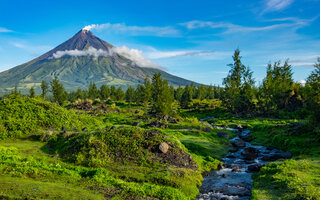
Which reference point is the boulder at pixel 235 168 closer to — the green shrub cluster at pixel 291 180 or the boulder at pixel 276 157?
the green shrub cluster at pixel 291 180

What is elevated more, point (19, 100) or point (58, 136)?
point (19, 100)

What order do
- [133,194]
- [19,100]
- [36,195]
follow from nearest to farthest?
[36,195], [133,194], [19,100]

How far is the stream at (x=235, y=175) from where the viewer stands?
20.2 m

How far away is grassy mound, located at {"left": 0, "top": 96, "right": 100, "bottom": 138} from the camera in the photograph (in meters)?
33.9

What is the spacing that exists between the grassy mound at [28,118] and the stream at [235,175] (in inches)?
1140

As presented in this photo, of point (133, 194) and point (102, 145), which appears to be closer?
point (133, 194)

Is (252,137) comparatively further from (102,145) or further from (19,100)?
(19,100)

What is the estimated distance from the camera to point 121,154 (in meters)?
26.0

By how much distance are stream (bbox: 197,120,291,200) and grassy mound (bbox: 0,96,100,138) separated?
28954 millimetres

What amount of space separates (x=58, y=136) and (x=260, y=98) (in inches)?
2803

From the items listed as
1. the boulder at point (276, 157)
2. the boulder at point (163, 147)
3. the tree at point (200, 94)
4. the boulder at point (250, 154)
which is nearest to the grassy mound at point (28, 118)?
the boulder at point (163, 147)

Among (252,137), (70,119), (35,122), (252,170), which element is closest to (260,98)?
(252,137)

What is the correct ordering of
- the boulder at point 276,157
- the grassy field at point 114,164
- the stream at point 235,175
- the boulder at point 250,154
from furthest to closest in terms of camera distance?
1. the boulder at point 250,154
2. the boulder at point 276,157
3. the stream at point 235,175
4. the grassy field at point 114,164

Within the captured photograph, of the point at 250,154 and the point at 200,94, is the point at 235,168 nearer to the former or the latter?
the point at 250,154
